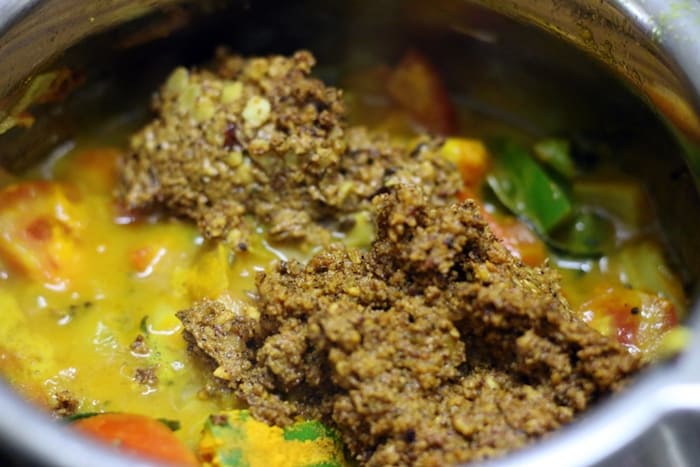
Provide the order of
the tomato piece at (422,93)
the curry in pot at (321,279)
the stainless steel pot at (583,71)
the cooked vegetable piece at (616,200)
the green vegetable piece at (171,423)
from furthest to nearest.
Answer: the tomato piece at (422,93) < the cooked vegetable piece at (616,200) < the green vegetable piece at (171,423) < the curry in pot at (321,279) < the stainless steel pot at (583,71)

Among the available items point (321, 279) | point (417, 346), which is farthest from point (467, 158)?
point (417, 346)

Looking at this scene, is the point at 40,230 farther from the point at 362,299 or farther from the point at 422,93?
the point at 422,93

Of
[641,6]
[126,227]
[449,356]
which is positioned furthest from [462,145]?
[126,227]

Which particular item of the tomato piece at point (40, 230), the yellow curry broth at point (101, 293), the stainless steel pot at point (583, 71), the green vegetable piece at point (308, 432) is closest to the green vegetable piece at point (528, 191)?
the stainless steel pot at point (583, 71)

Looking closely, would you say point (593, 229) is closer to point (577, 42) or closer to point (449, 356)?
point (577, 42)

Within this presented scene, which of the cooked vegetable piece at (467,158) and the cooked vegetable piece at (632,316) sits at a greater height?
the cooked vegetable piece at (632,316)

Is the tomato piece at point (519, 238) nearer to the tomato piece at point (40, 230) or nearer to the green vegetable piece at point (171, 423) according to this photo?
the green vegetable piece at point (171, 423)

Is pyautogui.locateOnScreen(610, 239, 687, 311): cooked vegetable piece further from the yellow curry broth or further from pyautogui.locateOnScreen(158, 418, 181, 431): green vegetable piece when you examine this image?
pyautogui.locateOnScreen(158, 418, 181, 431): green vegetable piece
